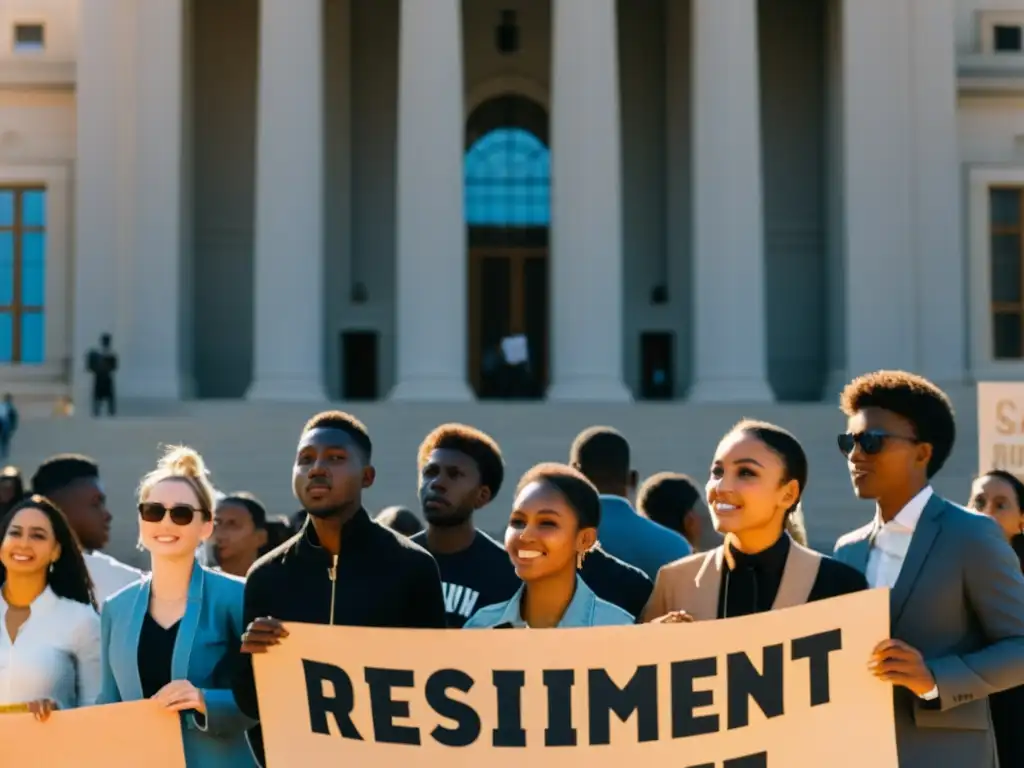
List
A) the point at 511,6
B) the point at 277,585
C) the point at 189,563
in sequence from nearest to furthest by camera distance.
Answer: the point at 277,585 → the point at 189,563 → the point at 511,6

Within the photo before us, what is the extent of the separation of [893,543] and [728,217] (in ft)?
84.8

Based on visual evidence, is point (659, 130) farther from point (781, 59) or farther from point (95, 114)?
point (95, 114)

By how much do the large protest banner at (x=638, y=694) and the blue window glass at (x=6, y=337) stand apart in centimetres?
3236

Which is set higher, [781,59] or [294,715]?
[781,59]

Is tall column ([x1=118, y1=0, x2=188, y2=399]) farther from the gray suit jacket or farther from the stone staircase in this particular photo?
the gray suit jacket

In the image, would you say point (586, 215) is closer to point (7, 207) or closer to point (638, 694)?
point (7, 207)

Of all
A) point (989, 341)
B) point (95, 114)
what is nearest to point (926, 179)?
point (989, 341)

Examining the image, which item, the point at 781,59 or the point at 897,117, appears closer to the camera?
the point at 897,117

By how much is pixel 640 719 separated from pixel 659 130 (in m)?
33.9

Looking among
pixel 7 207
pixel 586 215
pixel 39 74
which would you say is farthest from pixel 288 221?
pixel 7 207

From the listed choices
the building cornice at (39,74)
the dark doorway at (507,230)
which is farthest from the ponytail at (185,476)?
the dark doorway at (507,230)

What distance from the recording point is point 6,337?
118ft

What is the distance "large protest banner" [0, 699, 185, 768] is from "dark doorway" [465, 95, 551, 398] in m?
33.0

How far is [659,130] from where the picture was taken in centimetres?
3819
